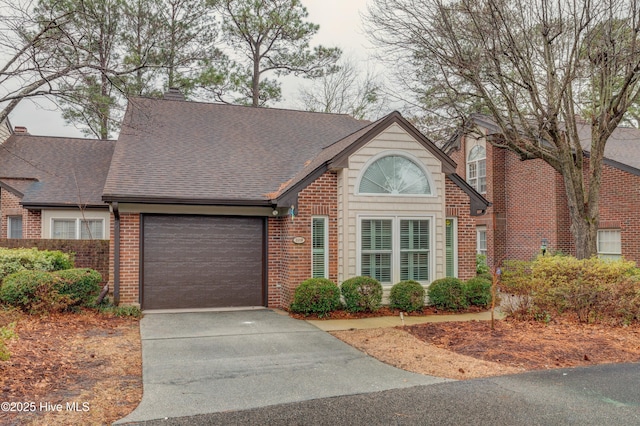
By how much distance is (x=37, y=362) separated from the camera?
6188mm

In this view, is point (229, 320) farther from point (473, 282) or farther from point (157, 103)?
point (157, 103)

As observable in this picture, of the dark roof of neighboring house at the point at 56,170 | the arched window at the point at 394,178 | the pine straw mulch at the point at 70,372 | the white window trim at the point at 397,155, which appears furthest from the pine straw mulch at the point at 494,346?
the dark roof of neighboring house at the point at 56,170

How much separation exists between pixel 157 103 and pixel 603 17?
12.2m

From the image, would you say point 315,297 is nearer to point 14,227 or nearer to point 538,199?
point 538,199

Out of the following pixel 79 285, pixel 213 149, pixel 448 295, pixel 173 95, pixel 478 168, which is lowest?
pixel 448 295

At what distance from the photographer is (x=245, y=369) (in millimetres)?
6215

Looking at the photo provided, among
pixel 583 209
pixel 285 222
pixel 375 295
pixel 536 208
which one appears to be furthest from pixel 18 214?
pixel 536 208

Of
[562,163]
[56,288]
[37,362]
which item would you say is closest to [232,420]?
[37,362]

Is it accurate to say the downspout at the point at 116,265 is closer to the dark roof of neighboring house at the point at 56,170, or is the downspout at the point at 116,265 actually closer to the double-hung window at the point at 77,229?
the dark roof of neighboring house at the point at 56,170

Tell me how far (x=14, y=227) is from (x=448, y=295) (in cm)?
1382

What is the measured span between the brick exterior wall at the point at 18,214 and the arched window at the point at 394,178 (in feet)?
33.7

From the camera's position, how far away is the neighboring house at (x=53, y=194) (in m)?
14.8

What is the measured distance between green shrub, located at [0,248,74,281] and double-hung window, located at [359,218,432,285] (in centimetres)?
703

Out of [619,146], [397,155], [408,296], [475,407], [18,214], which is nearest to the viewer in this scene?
[475,407]
